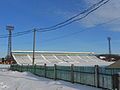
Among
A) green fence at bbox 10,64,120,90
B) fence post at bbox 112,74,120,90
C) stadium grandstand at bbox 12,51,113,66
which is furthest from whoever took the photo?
stadium grandstand at bbox 12,51,113,66

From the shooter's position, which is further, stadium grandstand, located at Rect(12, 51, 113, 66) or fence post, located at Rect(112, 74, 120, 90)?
stadium grandstand, located at Rect(12, 51, 113, 66)

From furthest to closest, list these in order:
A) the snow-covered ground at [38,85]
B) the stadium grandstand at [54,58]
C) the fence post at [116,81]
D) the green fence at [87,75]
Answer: the stadium grandstand at [54,58]
the snow-covered ground at [38,85]
the green fence at [87,75]
the fence post at [116,81]

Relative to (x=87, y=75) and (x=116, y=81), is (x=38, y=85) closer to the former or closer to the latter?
(x=87, y=75)

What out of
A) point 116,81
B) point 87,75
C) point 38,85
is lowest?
point 38,85

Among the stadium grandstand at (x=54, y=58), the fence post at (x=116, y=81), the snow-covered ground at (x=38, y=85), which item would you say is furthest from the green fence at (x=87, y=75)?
the stadium grandstand at (x=54, y=58)

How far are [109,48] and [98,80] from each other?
340 feet

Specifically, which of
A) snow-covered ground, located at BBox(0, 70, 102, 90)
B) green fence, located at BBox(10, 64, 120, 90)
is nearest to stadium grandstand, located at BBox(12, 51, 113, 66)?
green fence, located at BBox(10, 64, 120, 90)

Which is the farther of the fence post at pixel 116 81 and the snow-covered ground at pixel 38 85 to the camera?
the snow-covered ground at pixel 38 85

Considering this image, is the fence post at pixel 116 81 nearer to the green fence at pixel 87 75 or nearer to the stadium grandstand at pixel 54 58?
the green fence at pixel 87 75

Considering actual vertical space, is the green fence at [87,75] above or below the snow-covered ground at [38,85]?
above

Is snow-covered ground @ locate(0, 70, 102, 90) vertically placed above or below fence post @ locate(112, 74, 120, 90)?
below

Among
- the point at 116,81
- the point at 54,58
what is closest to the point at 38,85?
the point at 116,81

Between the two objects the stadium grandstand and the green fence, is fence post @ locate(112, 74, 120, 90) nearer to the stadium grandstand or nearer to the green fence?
the green fence

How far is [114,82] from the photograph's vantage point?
1143 centimetres
